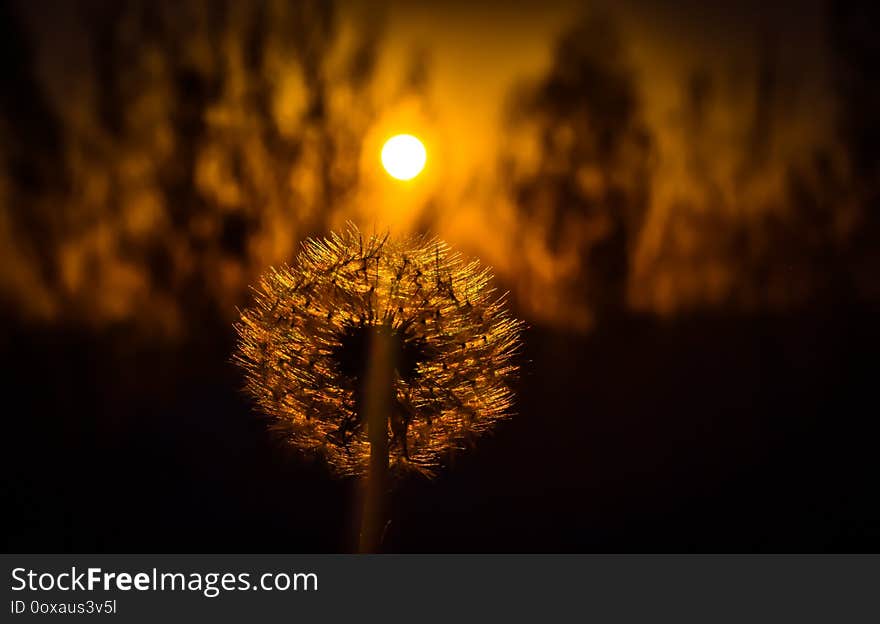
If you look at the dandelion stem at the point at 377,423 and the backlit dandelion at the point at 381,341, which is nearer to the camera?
the dandelion stem at the point at 377,423

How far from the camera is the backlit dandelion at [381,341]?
112 inches

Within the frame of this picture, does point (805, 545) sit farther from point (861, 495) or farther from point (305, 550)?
point (305, 550)

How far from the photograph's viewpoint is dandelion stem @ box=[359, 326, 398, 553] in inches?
105

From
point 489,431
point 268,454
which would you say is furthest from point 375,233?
point 268,454

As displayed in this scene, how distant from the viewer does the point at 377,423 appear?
2.75 m

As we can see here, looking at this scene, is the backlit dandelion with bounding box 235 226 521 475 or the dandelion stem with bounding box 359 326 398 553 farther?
the backlit dandelion with bounding box 235 226 521 475

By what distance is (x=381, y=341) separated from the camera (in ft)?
9.34

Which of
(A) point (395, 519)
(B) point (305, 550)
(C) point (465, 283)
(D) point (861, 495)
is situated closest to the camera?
(C) point (465, 283)

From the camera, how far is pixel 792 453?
5.14 m

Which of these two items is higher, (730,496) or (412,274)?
(412,274)

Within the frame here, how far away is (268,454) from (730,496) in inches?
119

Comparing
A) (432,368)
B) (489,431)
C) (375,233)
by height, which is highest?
(375,233)

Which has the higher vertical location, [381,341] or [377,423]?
[381,341]

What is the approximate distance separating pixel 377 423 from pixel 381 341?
305 millimetres
